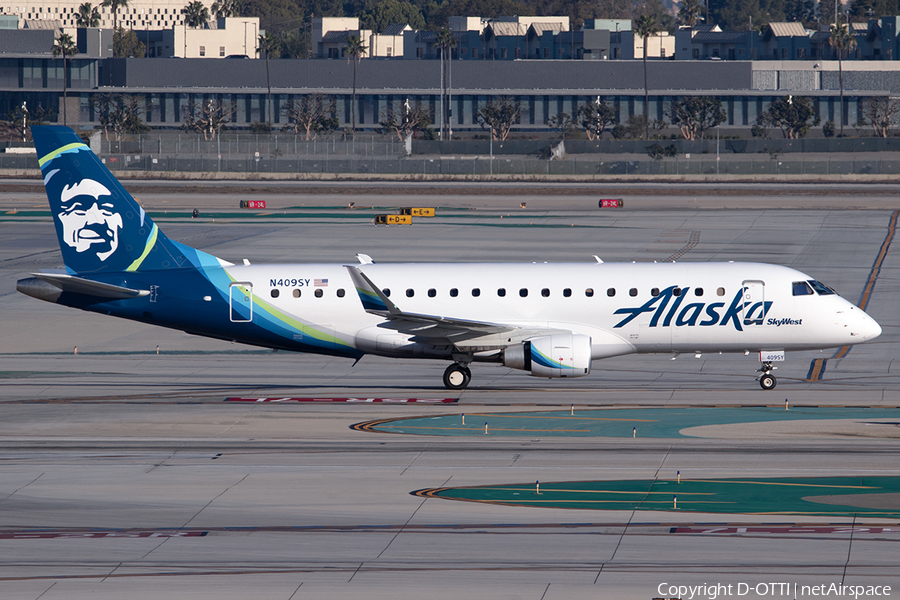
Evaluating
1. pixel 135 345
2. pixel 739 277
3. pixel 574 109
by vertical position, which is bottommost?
pixel 135 345

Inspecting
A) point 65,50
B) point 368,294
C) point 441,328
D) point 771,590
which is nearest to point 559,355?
point 441,328

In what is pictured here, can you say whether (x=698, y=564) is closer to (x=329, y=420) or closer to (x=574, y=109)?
(x=329, y=420)

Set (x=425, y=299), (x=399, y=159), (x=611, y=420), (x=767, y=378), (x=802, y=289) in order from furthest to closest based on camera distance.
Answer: (x=399, y=159)
(x=767, y=378)
(x=425, y=299)
(x=802, y=289)
(x=611, y=420)

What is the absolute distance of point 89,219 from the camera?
121 feet

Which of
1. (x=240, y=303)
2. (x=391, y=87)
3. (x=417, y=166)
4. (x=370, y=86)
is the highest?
(x=370, y=86)

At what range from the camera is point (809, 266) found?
6738cm

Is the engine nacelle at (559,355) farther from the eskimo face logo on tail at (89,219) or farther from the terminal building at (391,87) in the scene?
the terminal building at (391,87)

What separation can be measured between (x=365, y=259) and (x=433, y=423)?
8.88 meters

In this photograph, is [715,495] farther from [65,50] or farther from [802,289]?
[65,50]

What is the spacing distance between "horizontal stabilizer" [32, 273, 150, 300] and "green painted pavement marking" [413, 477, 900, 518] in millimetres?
16181

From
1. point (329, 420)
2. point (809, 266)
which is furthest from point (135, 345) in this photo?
point (809, 266)

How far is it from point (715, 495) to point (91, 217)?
22.7 meters

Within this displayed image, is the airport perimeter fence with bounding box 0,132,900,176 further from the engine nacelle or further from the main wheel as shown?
the engine nacelle

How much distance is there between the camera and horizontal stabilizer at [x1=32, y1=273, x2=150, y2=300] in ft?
117
